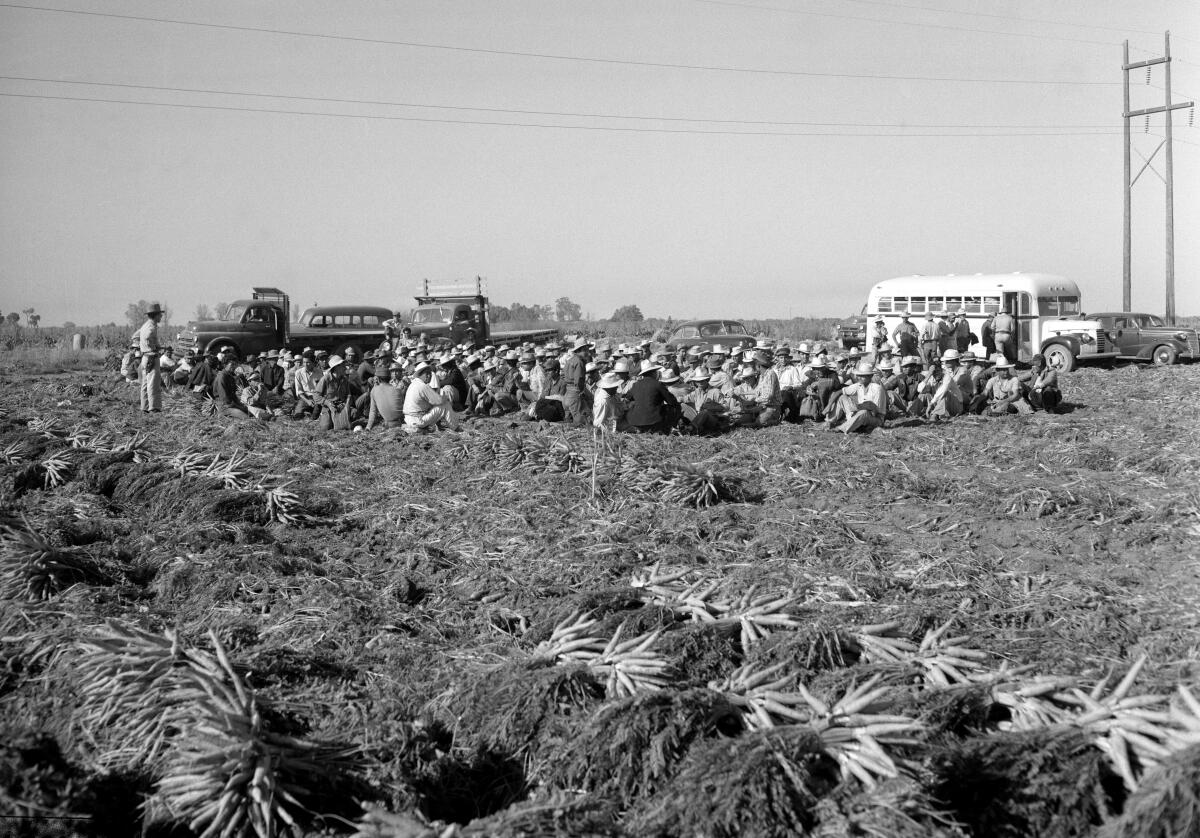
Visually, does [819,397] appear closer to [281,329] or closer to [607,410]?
[607,410]

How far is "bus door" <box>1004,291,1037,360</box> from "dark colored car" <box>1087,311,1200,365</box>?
1.49 metres

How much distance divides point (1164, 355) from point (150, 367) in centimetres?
2141

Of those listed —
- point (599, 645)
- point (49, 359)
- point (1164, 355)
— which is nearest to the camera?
point (599, 645)

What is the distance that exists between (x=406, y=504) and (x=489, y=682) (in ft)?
13.7

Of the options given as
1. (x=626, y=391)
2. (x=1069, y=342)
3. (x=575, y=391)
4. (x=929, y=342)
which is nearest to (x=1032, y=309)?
(x=1069, y=342)

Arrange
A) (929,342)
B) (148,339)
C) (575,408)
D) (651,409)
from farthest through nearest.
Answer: (929,342) → (148,339) → (575,408) → (651,409)

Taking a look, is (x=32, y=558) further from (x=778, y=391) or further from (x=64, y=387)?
(x=64, y=387)

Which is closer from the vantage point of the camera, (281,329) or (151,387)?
(151,387)

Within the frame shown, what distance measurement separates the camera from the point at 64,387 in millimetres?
21031

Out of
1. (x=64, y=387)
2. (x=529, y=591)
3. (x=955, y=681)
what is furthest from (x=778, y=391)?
(x=64, y=387)

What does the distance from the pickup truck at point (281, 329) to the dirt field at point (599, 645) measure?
15502 millimetres

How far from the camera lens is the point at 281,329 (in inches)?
1046

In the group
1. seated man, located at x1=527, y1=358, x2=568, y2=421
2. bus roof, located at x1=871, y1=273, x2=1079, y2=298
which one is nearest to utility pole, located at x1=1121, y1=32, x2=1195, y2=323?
bus roof, located at x1=871, y1=273, x2=1079, y2=298

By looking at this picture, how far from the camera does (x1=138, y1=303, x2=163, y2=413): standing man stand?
1557 cm
